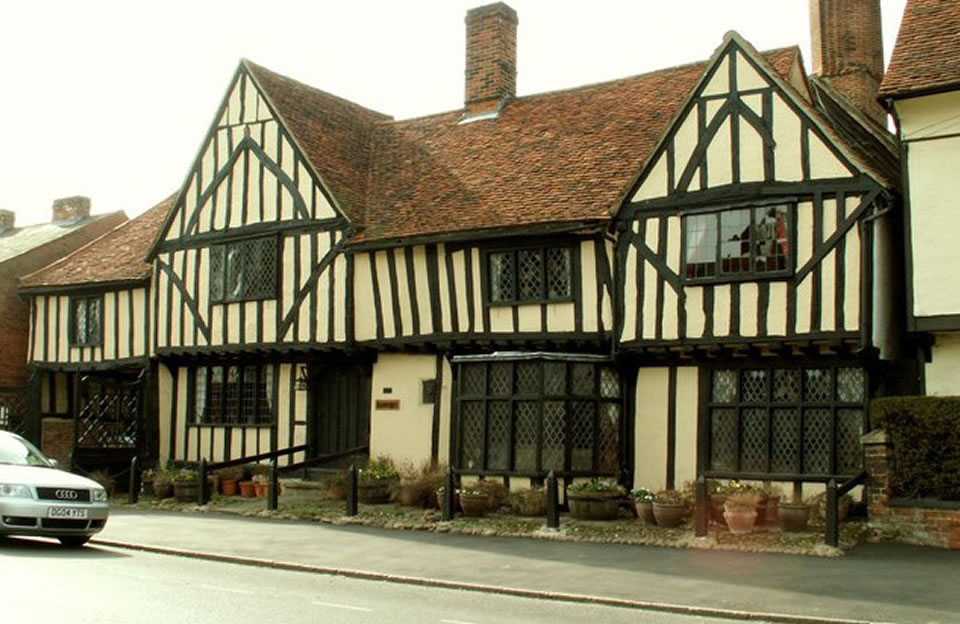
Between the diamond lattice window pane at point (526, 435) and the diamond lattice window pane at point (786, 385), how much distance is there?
152 inches

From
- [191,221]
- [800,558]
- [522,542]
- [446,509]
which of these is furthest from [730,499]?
[191,221]

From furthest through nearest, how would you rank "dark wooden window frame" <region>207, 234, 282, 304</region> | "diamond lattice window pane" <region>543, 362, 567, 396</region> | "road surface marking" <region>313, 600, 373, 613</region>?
"dark wooden window frame" <region>207, 234, 282, 304</region> < "diamond lattice window pane" <region>543, 362, 567, 396</region> < "road surface marking" <region>313, 600, 373, 613</region>

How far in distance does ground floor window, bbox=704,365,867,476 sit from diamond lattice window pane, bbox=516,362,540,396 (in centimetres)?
283

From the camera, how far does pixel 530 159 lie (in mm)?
22297

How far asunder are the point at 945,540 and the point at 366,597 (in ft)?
25.8

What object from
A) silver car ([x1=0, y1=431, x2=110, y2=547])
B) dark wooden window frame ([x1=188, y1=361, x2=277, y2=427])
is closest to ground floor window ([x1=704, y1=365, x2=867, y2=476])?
silver car ([x1=0, y1=431, x2=110, y2=547])

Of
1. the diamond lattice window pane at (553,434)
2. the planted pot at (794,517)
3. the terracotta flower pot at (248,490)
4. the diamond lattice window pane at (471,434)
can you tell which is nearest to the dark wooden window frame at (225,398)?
the terracotta flower pot at (248,490)

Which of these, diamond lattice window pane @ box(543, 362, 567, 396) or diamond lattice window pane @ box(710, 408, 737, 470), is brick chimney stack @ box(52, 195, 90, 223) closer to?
diamond lattice window pane @ box(543, 362, 567, 396)

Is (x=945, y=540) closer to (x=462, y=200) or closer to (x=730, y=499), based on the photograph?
(x=730, y=499)

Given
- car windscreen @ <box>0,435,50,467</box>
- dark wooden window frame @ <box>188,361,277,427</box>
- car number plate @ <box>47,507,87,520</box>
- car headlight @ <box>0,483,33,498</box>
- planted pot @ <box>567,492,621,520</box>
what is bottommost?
planted pot @ <box>567,492,621,520</box>

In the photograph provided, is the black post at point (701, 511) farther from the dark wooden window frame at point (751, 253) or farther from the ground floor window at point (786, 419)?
the dark wooden window frame at point (751, 253)

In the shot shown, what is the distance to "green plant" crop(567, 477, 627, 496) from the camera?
55.9 feet

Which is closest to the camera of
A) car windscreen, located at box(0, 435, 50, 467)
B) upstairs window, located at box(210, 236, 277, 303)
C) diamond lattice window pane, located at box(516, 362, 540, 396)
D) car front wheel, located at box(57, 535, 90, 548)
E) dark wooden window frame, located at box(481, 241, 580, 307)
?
car front wheel, located at box(57, 535, 90, 548)

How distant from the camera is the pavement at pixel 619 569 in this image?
34.6ft
